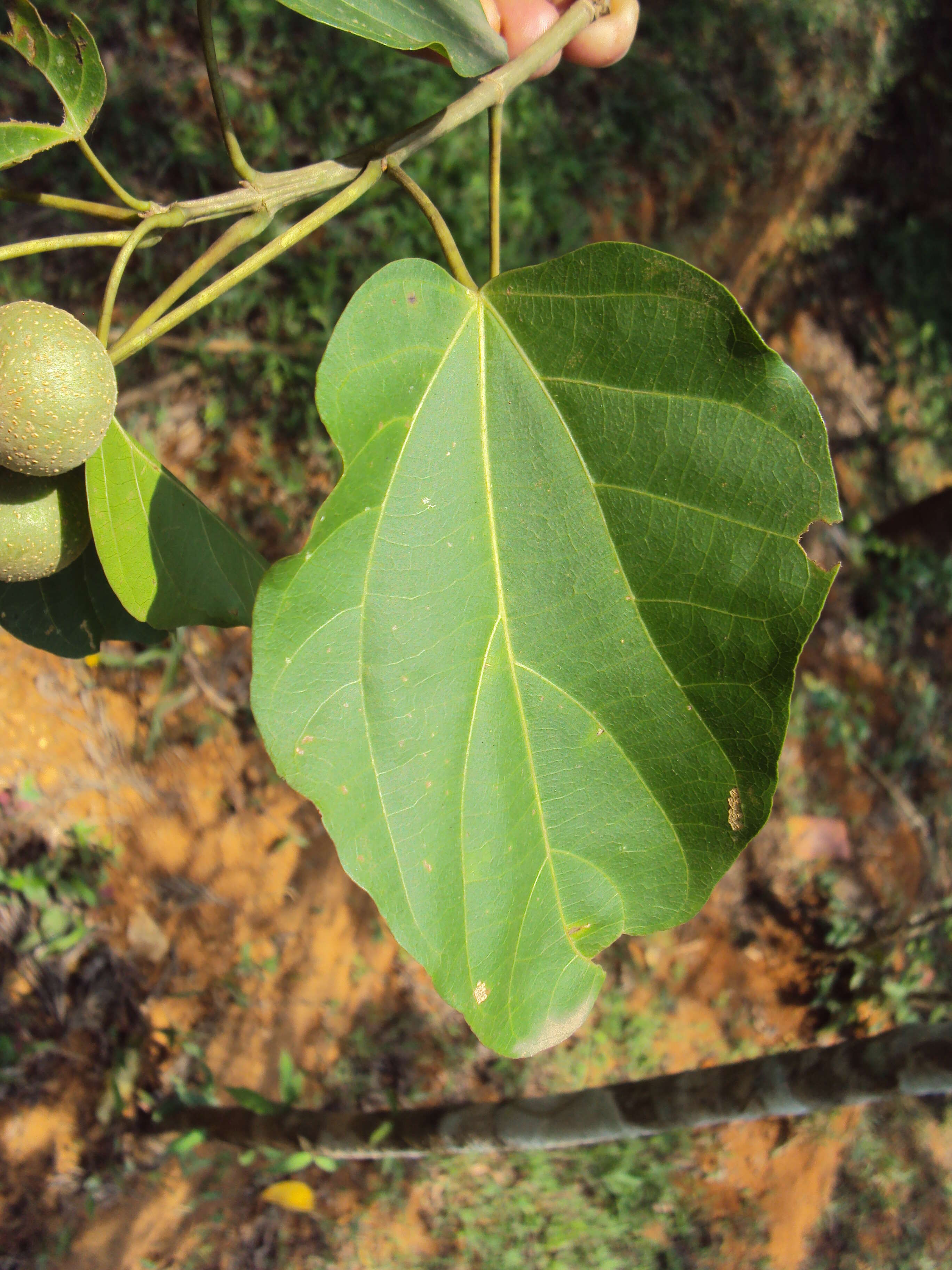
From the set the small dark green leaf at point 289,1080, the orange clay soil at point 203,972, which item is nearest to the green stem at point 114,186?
the orange clay soil at point 203,972

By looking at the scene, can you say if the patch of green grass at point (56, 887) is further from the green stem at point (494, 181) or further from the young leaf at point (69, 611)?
the green stem at point (494, 181)

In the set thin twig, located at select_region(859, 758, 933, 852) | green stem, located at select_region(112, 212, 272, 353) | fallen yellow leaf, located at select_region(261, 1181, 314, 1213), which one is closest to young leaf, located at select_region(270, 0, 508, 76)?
green stem, located at select_region(112, 212, 272, 353)

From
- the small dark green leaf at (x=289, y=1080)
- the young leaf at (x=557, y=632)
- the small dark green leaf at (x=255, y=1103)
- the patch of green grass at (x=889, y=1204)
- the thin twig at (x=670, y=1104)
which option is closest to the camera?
the young leaf at (x=557, y=632)

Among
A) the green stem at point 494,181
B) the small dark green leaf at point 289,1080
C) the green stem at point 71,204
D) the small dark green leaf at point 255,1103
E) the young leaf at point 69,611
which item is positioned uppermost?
the green stem at point 494,181

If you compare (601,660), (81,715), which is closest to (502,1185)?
(81,715)

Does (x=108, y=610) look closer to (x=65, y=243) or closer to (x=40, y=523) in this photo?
(x=40, y=523)

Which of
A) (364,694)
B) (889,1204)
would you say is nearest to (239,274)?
(364,694)

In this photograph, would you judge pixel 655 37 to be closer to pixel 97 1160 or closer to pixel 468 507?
pixel 468 507
